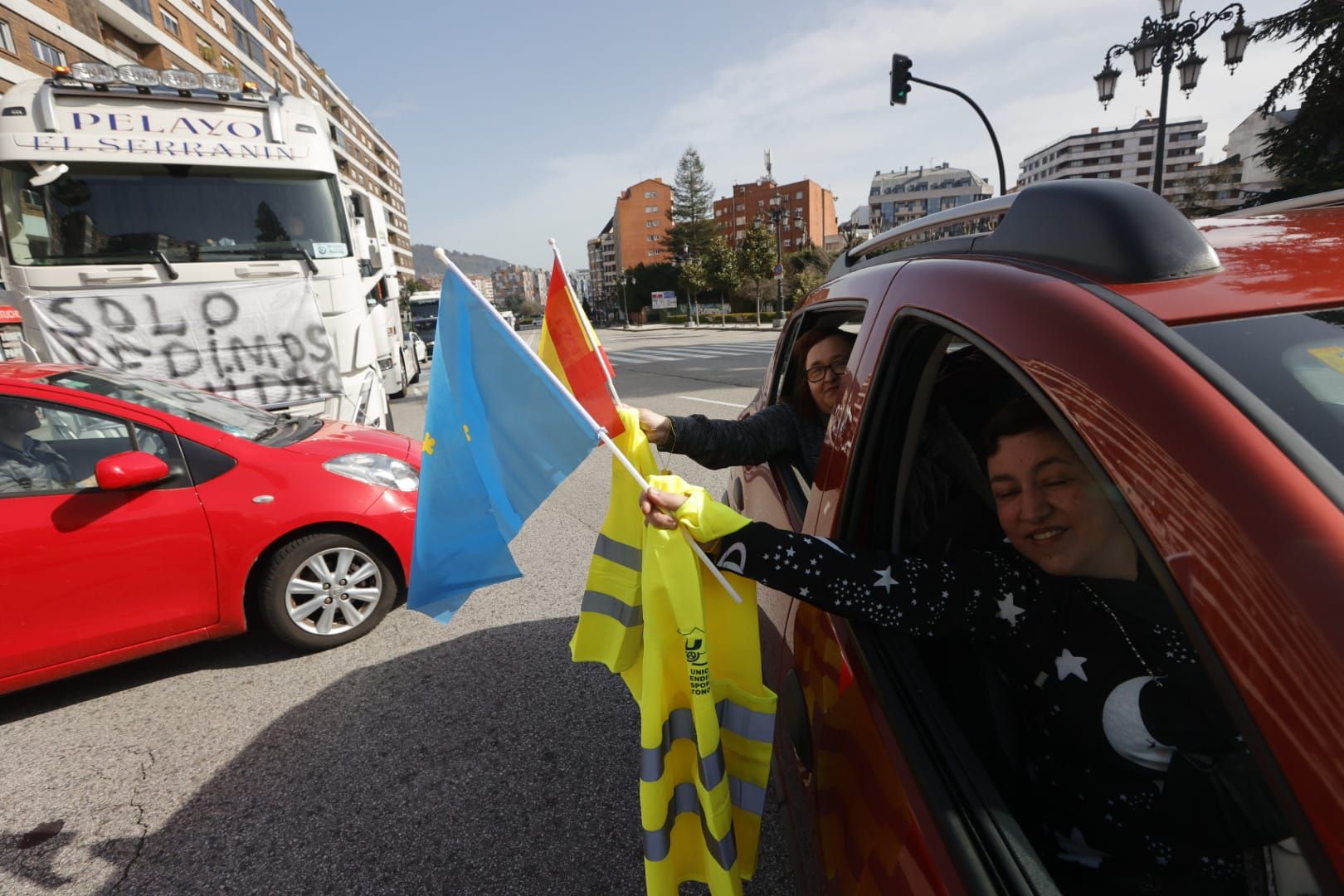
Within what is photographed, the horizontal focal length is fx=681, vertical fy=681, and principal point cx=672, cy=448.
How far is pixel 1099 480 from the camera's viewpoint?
0.87 m

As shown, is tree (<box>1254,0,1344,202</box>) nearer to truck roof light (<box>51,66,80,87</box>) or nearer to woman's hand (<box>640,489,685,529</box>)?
woman's hand (<box>640,489,685,529</box>)

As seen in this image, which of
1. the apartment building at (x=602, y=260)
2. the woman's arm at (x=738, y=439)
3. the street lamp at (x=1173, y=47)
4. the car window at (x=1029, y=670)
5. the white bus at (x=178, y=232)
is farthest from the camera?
the apartment building at (x=602, y=260)

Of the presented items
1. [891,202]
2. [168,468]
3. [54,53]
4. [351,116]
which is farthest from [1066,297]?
[891,202]

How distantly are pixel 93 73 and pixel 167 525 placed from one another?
5.95 m

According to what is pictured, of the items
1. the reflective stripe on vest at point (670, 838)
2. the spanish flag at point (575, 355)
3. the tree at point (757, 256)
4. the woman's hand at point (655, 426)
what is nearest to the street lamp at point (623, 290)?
the tree at point (757, 256)

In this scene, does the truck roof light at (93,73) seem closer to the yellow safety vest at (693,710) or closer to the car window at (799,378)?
the car window at (799,378)

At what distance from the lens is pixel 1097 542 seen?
3.80 feet

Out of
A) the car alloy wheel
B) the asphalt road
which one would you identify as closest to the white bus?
the car alloy wheel

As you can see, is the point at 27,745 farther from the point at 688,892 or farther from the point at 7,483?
the point at 688,892

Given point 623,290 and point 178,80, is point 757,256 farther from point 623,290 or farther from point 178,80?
point 178,80

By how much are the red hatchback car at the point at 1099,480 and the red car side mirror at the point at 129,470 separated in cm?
298

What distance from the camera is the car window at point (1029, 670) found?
38.8 inches

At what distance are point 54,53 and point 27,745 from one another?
36.5 m

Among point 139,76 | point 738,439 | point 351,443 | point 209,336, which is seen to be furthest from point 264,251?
point 738,439
